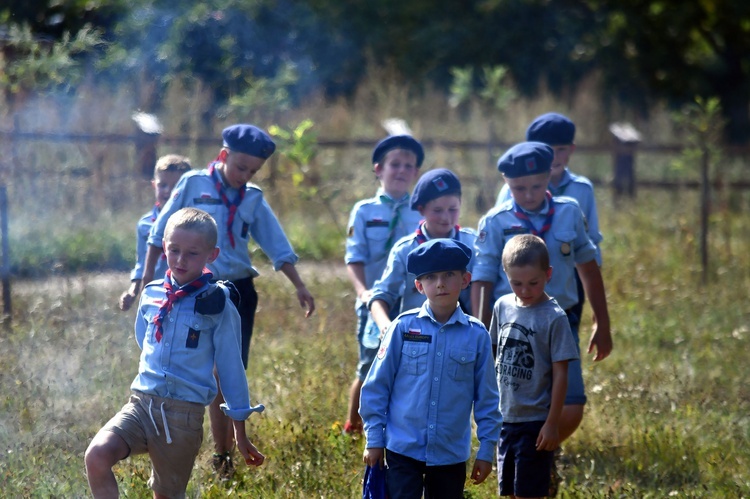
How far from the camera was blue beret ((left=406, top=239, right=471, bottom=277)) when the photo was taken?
4107mm

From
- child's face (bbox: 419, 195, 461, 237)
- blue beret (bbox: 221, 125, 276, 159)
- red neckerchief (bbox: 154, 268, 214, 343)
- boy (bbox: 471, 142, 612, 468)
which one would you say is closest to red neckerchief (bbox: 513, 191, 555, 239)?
boy (bbox: 471, 142, 612, 468)

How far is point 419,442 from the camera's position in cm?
405

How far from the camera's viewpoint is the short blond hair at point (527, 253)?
4.52 m

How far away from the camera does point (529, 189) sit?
A: 16.6ft

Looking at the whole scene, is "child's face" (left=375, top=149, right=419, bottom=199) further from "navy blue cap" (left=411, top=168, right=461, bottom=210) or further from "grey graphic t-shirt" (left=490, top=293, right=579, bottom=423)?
"grey graphic t-shirt" (left=490, top=293, right=579, bottom=423)

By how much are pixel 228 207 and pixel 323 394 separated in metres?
1.72

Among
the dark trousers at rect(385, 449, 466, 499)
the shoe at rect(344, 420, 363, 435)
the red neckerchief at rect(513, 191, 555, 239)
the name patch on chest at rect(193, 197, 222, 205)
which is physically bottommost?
the shoe at rect(344, 420, 363, 435)

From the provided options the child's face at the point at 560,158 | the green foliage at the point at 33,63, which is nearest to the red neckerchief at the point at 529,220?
the child's face at the point at 560,158

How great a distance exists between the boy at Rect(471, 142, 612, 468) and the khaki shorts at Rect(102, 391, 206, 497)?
5.36 feet

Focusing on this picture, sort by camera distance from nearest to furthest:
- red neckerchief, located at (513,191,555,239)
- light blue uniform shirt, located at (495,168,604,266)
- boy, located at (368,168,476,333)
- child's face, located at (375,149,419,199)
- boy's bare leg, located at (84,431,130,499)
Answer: boy's bare leg, located at (84,431,130,499), boy, located at (368,168,476,333), red neckerchief, located at (513,191,555,239), child's face, located at (375,149,419,199), light blue uniform shirt, located at (495,168,604,266)

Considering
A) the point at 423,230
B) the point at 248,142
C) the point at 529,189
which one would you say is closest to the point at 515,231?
the point at 529,189

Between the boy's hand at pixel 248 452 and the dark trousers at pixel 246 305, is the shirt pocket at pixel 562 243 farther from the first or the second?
the boy's hand at pixel 248 452

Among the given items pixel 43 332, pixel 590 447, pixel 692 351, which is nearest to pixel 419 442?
pixel 590 447

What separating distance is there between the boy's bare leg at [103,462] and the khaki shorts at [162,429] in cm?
7
